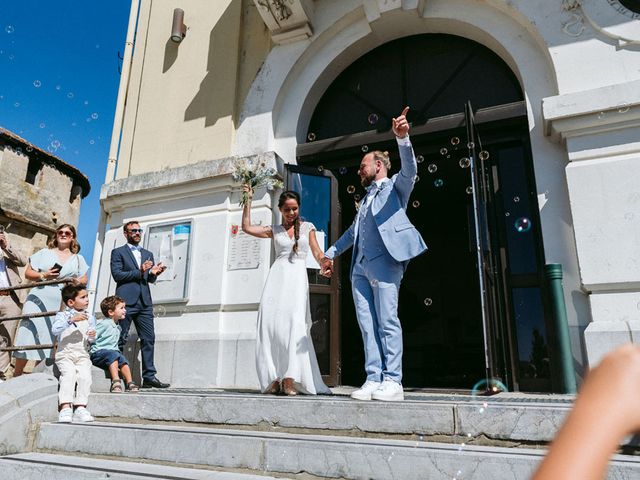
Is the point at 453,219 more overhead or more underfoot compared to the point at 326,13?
more underfoot

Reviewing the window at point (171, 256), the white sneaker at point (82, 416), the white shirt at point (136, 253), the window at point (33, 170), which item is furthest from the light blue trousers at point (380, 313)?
the window at point (33, 170)

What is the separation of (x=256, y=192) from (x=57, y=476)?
4.38 m

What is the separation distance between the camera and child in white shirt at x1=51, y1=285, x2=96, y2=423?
393 cm

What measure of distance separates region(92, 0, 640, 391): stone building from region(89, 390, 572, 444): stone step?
2042 mm

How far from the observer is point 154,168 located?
751cm

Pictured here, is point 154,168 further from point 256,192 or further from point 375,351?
point 375,351

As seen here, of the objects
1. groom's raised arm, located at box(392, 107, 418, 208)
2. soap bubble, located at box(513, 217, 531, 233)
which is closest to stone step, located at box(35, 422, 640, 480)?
→ groom's raised arm, located at box(392, 107, 418, 208)

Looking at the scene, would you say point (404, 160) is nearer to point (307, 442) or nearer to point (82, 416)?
point (307, 442)

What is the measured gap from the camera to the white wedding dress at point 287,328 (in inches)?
160

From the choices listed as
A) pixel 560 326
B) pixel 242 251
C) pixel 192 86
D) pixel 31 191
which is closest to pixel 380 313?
pixel 560 326

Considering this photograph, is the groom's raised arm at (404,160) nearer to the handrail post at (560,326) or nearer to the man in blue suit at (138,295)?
the handrail post at (560,326)

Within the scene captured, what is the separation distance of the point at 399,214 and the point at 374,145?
3.10 meters

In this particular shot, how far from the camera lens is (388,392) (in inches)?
135

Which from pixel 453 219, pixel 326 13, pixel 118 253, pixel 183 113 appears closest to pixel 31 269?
pixel 118 253
